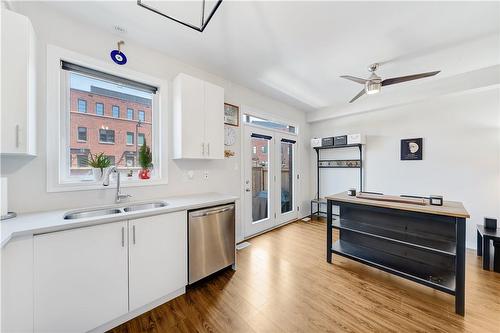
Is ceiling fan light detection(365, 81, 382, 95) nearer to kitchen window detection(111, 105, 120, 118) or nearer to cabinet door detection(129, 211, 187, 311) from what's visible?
cabinet door detection(129, 211, 187, 311)

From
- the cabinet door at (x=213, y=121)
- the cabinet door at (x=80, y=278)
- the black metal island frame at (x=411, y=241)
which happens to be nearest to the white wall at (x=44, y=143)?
the cabinet door at (x=213, y=121)

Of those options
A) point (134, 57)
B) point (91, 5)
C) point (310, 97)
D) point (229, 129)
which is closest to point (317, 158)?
point (310, 97)

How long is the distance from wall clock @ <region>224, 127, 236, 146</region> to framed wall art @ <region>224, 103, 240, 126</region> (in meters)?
0.10

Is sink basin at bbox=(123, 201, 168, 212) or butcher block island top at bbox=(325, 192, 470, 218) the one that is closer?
butcher block island top at bbox=(325, 192, 470, 218)

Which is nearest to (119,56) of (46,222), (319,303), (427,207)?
(46,222)

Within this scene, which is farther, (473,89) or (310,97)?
(310,97)

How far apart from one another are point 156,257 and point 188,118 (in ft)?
5.28

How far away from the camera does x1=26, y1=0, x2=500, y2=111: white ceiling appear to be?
5.87 ft

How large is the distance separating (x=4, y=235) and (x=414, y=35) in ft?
12.8

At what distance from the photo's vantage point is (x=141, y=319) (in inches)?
69.1

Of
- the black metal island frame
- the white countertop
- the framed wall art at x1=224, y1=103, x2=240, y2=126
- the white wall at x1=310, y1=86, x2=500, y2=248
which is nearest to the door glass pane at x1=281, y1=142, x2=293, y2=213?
the framed wall art at x1=224, y1=103, x2=240, y2=126

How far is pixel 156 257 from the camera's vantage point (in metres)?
1.86

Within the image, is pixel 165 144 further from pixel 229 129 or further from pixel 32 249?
pixel 32 249

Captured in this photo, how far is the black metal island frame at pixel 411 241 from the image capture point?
1.82m
